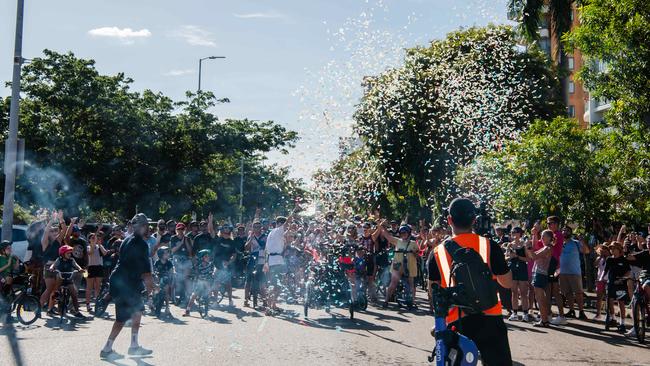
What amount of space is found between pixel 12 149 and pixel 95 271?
394 centimetres

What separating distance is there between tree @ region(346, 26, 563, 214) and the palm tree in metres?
3.95

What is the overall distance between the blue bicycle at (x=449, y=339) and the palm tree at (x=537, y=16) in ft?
78.5

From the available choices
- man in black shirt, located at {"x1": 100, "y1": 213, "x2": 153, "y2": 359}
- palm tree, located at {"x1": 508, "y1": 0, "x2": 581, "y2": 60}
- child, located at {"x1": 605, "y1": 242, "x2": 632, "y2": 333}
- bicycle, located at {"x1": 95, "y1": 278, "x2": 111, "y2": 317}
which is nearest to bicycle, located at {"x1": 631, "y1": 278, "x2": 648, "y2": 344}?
child, located at {"x1": 605, "y1": 242, "x2": 632, "y2": 333}

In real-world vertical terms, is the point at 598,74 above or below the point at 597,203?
above

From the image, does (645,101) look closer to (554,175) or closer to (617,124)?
(617,124)

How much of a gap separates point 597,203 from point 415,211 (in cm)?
2327

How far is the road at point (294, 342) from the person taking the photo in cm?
998

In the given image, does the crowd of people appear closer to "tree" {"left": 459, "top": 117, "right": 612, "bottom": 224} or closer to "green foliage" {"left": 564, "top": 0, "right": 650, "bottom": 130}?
"green foliage" {"left": 564, "top": 0, "right": 650, "bottom": 130}

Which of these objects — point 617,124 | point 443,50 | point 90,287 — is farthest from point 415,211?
point 90,287

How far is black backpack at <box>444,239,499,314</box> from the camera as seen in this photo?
5.27 m

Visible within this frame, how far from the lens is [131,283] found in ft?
33.3

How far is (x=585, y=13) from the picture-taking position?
1794 cm

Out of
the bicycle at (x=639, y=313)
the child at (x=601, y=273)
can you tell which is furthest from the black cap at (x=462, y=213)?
the child at (x=601, y=273)

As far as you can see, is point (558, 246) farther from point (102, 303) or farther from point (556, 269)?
point (102, 303)
